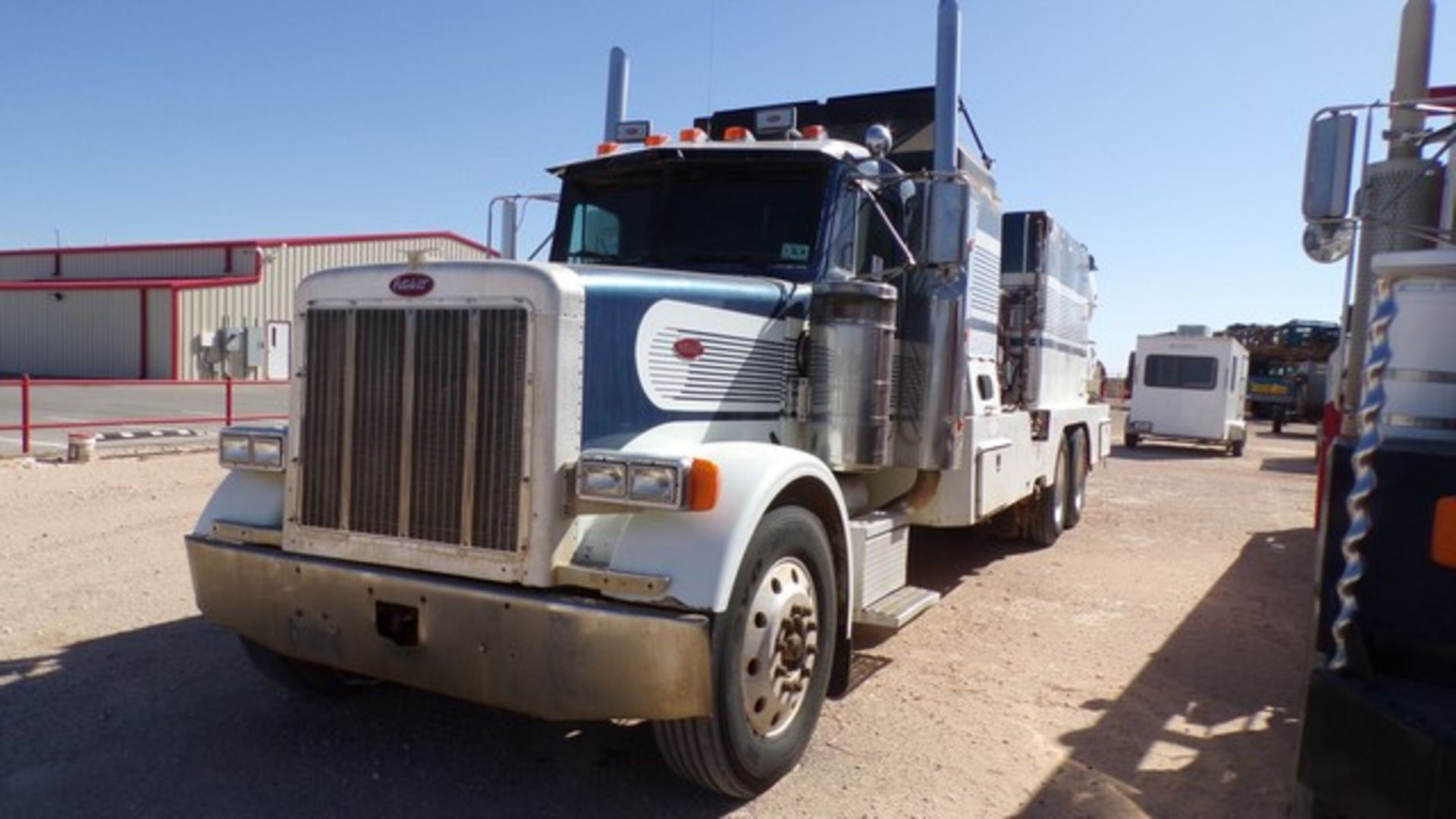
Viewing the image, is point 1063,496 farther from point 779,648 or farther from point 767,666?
point 767,666

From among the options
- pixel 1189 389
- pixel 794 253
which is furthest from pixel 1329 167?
pixel 1189 389

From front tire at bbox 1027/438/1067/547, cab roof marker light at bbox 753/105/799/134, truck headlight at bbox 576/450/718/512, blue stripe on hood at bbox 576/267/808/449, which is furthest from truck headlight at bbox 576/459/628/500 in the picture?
front tire at bbox 1027/438/1067/547

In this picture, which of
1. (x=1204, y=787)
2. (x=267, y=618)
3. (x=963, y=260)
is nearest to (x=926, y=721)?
(x=1204, y=787)

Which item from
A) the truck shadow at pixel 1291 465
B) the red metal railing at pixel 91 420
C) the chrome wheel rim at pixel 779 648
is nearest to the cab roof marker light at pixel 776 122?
the chrome wheel rim at pixel 779 648

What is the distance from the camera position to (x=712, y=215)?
191 inches

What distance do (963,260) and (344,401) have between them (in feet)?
8.78

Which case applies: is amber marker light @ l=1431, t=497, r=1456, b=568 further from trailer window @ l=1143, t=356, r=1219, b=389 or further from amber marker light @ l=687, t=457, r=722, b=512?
trailer window @ l=1143, t=356, r=1219, b=389

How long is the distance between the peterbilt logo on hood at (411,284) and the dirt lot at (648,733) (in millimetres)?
1749

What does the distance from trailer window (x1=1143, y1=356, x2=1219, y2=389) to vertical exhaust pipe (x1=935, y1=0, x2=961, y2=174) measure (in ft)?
55.1

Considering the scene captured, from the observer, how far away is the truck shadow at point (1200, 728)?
11.9 ft

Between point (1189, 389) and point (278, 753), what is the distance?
1980cm

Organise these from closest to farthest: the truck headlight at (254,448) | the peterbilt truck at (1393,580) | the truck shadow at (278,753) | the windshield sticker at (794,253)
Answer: the peterbilt truck at (1393,580) → the truck shadow at (278,753) → the truck headlight at (254,448) → the windshield sticker at (794,253)

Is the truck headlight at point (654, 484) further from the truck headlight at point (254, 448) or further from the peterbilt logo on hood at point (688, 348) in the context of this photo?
the truck headlight at point (254, 448)

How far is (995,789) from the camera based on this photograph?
3617 millimetres
